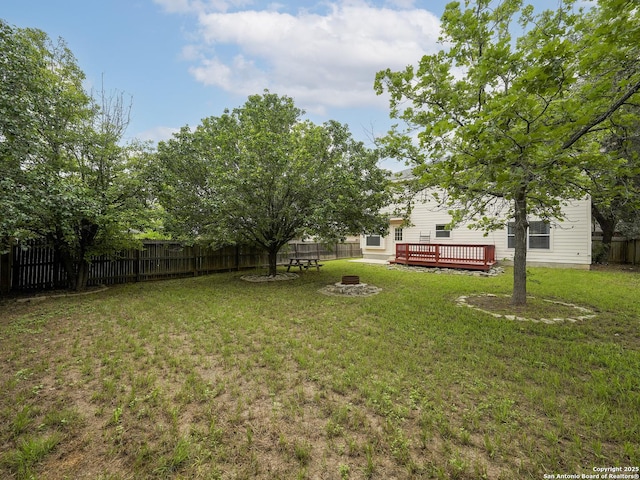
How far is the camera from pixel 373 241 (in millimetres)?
18828

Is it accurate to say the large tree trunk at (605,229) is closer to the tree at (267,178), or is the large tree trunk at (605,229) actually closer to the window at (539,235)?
the window at (539,235)

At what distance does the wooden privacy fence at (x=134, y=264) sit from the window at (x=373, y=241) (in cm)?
594

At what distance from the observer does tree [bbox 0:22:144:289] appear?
16.6ft

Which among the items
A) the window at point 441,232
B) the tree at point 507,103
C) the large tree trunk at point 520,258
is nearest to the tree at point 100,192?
the tree at point 507,103

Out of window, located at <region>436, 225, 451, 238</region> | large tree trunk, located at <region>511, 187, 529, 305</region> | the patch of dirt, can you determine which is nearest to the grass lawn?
the patch of dirt

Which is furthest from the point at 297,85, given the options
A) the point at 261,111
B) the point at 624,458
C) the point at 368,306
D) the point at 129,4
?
the point at 624,458

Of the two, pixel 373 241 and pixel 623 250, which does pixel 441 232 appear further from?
pixel 623 250

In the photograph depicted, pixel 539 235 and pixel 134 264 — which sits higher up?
pixel 539 235

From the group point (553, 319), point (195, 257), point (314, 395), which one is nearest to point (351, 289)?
point (553, 319)

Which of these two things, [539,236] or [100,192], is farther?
[539,236]

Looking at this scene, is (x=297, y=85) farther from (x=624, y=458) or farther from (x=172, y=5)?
(x=624, y=458)

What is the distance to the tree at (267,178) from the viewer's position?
820cm

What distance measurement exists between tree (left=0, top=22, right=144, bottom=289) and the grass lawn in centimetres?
230

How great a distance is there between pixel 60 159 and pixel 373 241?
1584cm
